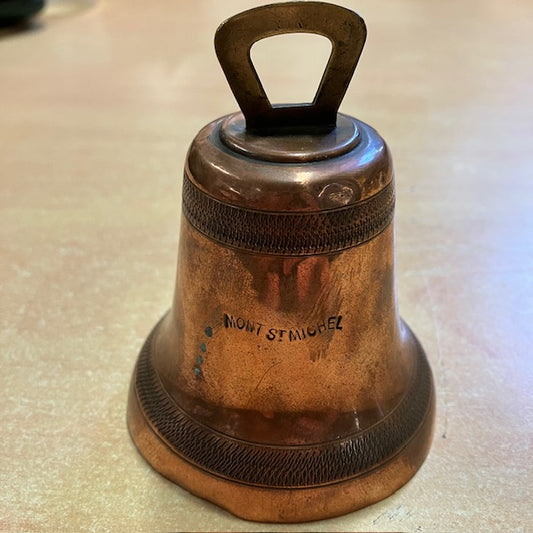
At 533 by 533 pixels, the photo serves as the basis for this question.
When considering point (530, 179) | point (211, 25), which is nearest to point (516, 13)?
point (211, 25)

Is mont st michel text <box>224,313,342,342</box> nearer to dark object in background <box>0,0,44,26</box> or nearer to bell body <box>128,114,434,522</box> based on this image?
bell body <box>128,114,434,522</box>

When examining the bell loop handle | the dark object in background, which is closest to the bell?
the bell loop handle

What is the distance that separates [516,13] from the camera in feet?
7.30

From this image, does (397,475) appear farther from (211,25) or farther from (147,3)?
(147,3)

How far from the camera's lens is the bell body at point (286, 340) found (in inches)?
21.3

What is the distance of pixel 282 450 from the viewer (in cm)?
63

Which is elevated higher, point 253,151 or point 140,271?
point 253,151

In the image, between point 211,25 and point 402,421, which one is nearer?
point 402,421

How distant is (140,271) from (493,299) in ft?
1.70

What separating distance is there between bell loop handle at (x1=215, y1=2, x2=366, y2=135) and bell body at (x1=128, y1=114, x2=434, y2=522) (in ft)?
0.07

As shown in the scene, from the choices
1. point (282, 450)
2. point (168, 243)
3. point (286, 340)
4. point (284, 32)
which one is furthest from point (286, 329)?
point (168, 243)

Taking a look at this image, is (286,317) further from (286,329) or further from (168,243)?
(168,243)

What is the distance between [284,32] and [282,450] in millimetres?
368

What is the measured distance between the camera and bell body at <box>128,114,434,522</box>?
0.54 m
